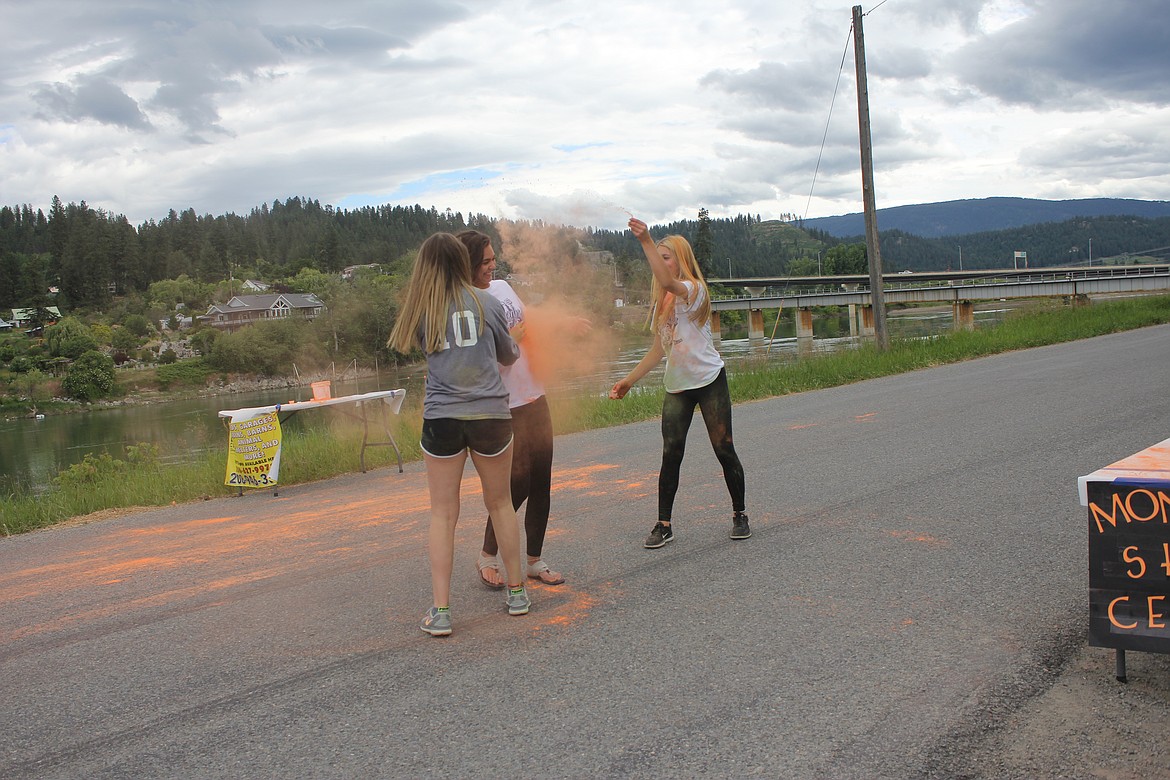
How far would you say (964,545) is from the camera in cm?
555

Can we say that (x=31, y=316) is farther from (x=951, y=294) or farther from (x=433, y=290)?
(x=433, y=290)

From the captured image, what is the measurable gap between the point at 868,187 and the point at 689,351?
20.1 meters

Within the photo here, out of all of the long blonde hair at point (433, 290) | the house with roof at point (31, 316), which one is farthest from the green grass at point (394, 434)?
the house with roof at point (31, 316)

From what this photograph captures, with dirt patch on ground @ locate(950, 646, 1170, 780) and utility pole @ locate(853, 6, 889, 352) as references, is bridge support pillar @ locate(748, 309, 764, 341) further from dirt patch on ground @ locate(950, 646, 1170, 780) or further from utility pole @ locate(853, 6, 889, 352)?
dirt patch on ground @ locate(950, 646, 1170, 780)

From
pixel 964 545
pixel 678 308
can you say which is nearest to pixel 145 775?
pixel 678 308

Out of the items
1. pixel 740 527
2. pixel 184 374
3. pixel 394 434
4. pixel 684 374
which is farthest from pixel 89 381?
pixel 740 527

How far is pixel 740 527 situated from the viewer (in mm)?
6039

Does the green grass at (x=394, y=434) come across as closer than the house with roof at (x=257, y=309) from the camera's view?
Yes

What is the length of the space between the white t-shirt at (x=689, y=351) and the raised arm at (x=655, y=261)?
19cm

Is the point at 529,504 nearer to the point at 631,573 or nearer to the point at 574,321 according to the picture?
the point at 631,573

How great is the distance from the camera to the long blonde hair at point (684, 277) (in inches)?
230

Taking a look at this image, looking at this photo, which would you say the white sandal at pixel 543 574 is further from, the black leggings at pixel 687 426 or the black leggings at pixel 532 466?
the black leggings at pixel 687 426

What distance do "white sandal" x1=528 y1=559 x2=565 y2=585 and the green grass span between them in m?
5.86

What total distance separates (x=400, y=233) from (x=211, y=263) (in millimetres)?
45150
